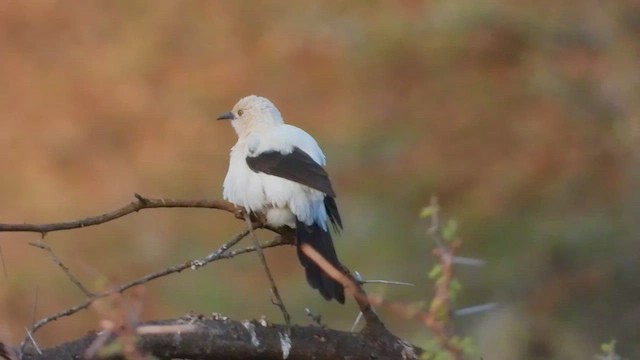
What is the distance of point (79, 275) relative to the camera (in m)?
8.42

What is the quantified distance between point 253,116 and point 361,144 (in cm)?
581

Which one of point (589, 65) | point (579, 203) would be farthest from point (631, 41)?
point (579, 203)

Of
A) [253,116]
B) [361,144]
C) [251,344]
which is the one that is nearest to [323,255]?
[251,344]

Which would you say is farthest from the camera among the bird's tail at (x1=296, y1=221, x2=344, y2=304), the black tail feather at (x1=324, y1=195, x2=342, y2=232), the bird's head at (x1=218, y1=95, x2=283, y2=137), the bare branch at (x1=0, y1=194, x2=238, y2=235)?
the bird's head at (x1=218, y1=95, x2=283, y2=137)

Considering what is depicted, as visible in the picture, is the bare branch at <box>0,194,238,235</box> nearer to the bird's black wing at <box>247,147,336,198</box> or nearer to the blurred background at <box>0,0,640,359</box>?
the bird's black wing at <box>247,147,336,198</box>

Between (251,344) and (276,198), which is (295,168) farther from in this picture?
(251,344)

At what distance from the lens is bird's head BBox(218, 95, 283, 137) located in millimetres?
3406

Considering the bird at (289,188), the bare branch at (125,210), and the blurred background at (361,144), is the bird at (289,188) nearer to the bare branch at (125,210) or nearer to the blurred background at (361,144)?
the bare branch at (125,210)

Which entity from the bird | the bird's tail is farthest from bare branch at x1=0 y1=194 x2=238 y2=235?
the bird

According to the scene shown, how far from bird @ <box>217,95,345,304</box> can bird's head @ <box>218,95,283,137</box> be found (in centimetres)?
22

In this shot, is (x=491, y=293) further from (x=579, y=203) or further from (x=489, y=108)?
(x=489, y=108)

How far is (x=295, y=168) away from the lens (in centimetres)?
289

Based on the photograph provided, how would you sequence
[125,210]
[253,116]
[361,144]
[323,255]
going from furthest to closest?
1. [361,144]
2. [253,116]
3. [323,255]
4. [125,210]

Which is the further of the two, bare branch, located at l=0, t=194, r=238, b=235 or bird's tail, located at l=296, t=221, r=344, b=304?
bird's tail, located at l=296, t=221, r=344, b=304
